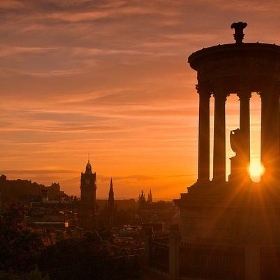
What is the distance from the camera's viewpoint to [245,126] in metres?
22.8

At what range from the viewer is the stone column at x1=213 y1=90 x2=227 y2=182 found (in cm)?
2325

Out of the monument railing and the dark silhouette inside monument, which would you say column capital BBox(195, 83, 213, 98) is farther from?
the monument railing

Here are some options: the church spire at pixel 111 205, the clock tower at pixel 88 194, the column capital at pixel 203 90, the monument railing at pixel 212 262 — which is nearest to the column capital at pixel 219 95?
the column capital at pixel 203 90

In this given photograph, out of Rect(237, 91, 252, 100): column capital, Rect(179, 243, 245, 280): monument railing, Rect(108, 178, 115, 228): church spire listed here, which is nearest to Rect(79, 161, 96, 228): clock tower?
Rect(108, 178, 115, 228): church spire

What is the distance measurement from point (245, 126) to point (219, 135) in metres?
1.30

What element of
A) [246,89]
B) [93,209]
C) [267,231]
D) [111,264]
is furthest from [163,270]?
[93,209]

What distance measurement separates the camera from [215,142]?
2356 cm

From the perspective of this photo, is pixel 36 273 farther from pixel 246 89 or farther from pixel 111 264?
pixel 246 89

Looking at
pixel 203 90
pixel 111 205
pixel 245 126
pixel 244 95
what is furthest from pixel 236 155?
pixel 111 205

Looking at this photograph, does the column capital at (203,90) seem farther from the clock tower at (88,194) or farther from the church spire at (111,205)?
the clock tower at (88,194)

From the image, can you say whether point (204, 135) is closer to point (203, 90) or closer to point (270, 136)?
point (203, 90)

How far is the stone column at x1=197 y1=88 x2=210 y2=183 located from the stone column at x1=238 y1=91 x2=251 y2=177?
5.93 ft

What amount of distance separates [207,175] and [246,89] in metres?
4.20

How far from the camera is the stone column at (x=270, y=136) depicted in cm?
2311
